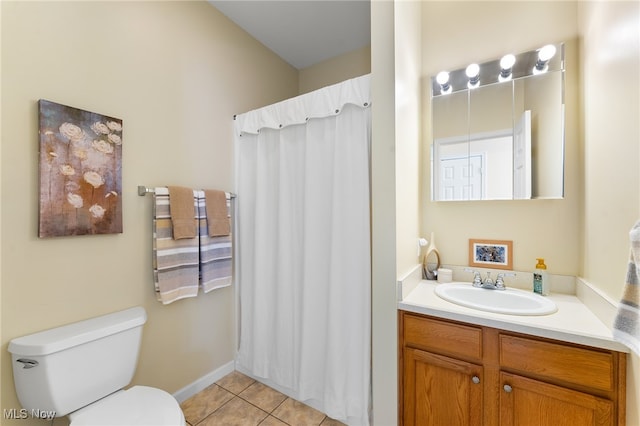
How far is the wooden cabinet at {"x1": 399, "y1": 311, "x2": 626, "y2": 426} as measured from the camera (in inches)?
41.5

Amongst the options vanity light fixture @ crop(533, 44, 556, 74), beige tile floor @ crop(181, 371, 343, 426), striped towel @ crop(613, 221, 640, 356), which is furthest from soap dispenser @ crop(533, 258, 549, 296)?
beige tile floor @ crop(181, 371, 343, 426)

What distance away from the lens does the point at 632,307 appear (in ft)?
2.59

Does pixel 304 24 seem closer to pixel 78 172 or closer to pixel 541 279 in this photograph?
pixel 78 172

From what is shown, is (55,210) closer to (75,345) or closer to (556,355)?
(75,345)

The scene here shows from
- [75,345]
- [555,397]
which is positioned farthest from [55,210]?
[555,397]

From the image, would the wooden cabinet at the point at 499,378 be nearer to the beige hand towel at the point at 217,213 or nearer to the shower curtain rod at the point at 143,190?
the beige hand towel at the point at 217,213

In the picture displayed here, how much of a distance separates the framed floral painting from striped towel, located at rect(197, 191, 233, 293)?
0.47 metres

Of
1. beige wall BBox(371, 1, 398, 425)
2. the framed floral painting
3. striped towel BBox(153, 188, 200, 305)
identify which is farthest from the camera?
striped towel BBox(153, 188, 200, 305)

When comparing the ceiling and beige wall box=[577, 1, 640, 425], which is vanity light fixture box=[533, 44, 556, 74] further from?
the ceiling

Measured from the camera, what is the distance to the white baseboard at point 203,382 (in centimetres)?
182

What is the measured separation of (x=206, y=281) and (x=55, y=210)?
899 millimetres

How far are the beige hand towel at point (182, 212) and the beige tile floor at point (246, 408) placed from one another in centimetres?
112

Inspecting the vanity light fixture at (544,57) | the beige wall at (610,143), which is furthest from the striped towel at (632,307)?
the vanity light fixture at (544,57)

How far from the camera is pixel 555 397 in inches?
44.0
